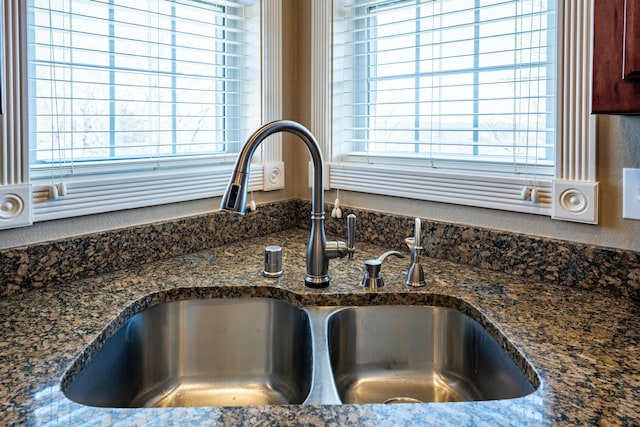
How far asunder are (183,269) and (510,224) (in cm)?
86

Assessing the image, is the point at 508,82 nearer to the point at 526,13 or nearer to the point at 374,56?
the point at 526,13

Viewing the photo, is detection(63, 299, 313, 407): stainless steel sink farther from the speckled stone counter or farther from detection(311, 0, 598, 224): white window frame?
detection(311, 0, 598, 224): white window frame

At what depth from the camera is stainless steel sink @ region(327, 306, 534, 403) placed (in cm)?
112

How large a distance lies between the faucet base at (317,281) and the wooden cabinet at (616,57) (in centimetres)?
66

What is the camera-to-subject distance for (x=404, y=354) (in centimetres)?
119

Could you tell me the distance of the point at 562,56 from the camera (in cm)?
A: 119

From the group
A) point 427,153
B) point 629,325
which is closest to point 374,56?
point 427,153

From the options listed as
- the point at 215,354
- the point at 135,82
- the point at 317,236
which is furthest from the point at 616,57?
the point at 135,82

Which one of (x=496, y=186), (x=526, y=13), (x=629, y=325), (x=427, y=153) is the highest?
(x=526, y=13)

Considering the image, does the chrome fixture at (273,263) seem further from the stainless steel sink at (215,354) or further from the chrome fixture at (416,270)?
the chrome fixture at (416,270)

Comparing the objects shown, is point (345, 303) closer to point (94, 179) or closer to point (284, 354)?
point (284, 354)

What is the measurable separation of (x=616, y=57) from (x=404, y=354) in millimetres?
734

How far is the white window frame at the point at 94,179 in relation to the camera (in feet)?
3.68

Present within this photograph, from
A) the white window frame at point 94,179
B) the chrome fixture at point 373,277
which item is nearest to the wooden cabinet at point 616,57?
the chrome fixture at point 373,277
